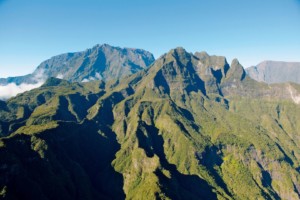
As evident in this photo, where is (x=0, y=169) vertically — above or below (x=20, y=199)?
above

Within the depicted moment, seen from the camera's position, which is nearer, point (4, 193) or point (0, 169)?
point (4, 193)

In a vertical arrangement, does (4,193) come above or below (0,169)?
below
